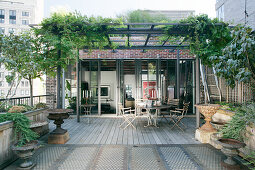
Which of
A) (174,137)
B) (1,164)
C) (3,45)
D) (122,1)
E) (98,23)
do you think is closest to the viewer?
(1,164)

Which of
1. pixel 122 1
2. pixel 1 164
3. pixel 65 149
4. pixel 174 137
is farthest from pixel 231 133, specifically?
pixel 122 1

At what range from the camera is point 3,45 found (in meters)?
3.38

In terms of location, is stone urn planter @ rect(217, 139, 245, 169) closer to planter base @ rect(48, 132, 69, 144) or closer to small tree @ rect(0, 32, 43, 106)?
planter base @ rect(48, 132, 69, 144)

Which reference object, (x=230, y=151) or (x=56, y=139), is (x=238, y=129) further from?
(x=56, y=139)

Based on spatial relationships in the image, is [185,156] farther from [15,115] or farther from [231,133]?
[15,115]

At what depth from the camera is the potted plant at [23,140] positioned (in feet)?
9.05

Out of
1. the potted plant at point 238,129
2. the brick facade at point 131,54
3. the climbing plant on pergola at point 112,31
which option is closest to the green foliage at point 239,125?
the potted plant at point 238,129

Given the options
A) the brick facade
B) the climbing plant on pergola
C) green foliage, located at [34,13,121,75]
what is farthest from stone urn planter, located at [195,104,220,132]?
the brick facade

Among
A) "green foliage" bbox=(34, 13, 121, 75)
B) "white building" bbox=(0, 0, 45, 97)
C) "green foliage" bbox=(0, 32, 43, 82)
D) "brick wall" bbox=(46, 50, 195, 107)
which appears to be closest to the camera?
"green foliage" bbox=(0, 32, 43, 82)

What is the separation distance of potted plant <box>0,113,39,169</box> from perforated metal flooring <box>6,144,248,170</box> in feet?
0.77

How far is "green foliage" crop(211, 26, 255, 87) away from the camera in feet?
9.08

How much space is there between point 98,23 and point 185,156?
11.6ft

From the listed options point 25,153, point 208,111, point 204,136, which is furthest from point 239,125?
point 25,153

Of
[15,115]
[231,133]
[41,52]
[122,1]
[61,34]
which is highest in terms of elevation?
[122,1]
